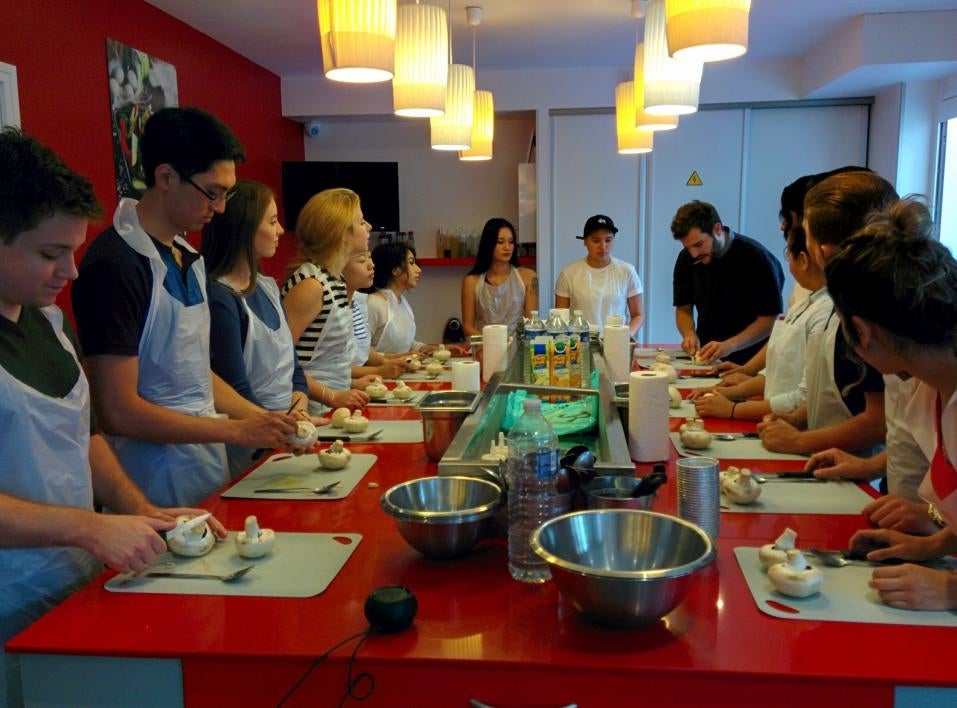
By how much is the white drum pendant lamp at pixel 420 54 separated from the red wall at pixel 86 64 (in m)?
1.11

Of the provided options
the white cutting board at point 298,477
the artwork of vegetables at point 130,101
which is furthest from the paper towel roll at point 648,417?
the artwork of vegetables at point 130,101

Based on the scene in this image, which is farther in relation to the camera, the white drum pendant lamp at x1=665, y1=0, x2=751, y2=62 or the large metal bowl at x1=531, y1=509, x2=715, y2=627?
the white drum pendant lamp at x1=665, y1=0, x2=751, y2=62

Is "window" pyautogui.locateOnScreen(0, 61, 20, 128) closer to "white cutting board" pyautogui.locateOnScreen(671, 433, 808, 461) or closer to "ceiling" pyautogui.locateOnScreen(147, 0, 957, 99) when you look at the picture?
"ceiling" pyautogui.locateOnScreen(147, 0, 957, 99)

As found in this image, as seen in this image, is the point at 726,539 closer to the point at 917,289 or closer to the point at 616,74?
the point at 917,289

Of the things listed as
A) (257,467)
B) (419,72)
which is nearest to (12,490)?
(257,467)

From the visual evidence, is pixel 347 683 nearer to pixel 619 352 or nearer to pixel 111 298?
pixel 111 298

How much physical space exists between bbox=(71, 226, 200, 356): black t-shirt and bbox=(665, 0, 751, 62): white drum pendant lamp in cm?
143

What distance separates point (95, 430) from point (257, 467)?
47cm

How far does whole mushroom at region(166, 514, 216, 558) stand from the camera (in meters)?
1.50

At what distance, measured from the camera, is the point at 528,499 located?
147 cm

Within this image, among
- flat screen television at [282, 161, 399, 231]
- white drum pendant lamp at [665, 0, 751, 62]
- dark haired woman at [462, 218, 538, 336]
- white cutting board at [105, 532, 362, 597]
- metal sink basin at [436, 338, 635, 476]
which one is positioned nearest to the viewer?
white cutting board at [105, 532, 362, 597]

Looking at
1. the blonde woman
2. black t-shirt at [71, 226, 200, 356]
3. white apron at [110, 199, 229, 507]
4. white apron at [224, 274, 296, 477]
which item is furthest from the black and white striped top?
black t-shirt at [71, 226, 200, 356]

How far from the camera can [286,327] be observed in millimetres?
2705

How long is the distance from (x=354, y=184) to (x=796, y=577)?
18.4 feet
